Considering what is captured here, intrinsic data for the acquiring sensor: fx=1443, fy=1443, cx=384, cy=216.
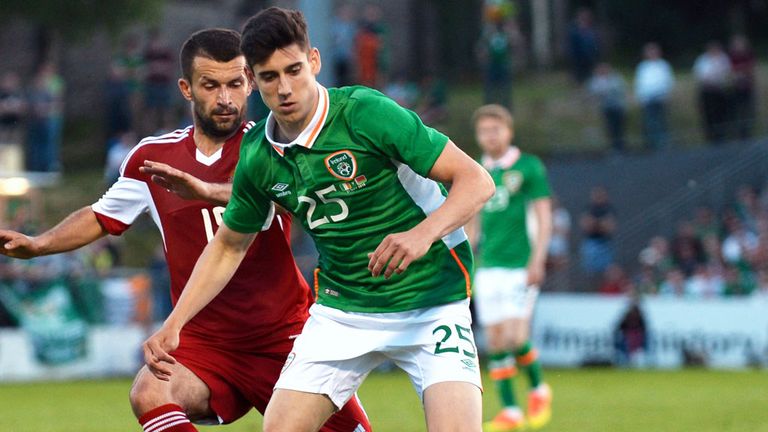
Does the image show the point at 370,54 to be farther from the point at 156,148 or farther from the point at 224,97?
the point at 224,97

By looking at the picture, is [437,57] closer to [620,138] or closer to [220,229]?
[620,138]

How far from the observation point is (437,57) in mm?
40406

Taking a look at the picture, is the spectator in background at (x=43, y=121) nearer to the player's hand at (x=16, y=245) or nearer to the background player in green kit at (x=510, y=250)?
the background player in green kit at (x=510, y=250)

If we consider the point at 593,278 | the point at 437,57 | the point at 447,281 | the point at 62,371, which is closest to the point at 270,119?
the point at 447,281

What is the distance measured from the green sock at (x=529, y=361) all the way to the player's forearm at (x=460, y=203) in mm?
6875

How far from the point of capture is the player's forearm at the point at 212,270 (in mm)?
6246

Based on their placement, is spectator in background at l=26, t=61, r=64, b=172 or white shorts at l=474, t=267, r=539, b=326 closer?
white shorts at l=474, t=267, r=539, b=326

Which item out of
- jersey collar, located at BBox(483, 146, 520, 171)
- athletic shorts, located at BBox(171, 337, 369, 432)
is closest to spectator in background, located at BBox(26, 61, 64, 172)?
jersey collar, located at BBox(483, 146, 520, 171)

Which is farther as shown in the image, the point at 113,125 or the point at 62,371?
the point at 113,125

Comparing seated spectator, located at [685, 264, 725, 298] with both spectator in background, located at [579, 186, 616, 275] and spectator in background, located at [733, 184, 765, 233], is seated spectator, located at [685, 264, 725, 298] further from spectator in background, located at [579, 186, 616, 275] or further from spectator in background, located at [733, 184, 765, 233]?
spectator in background, located at [579, 186, 616, 275]

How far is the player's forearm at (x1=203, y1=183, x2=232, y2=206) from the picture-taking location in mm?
6326

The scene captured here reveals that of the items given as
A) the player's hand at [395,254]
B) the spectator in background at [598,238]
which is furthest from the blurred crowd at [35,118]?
the player's hand at [395,254]

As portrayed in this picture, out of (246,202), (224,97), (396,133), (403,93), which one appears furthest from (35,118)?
(396,133)

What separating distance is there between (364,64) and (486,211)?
14917mm
